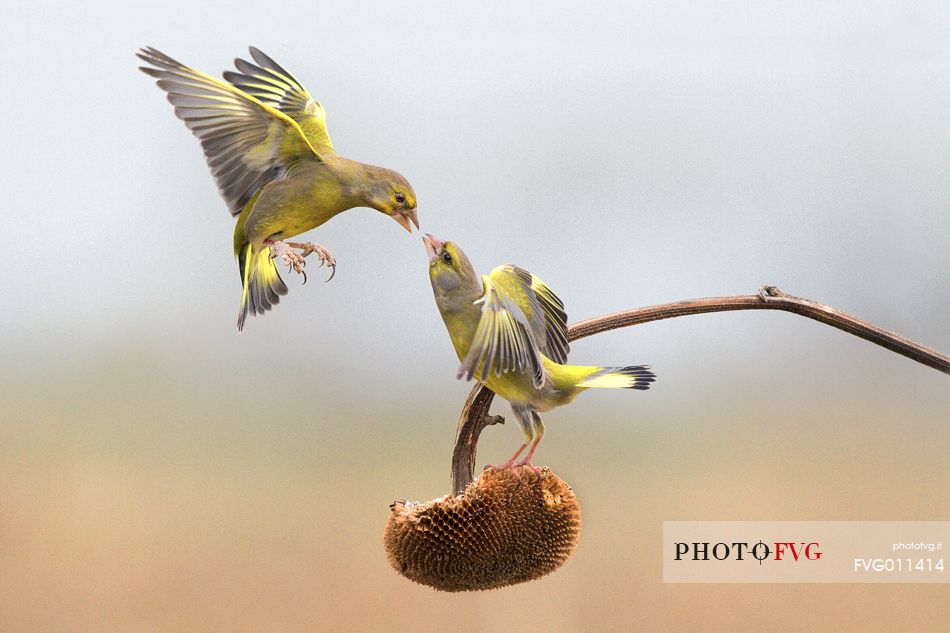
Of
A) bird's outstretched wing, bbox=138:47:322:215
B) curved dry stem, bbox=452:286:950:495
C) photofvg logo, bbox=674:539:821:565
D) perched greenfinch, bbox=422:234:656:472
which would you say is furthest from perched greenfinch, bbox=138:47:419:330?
photofvg logo, bbox=674:539:821:565

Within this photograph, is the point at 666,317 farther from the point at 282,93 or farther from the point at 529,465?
the point at 282,93

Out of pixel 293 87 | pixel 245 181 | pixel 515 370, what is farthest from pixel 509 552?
pixel 293 87

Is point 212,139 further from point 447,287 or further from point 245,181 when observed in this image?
point 447,287

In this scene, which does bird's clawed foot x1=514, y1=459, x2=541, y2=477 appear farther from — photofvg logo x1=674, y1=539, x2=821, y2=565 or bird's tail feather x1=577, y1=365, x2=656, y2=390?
photofvg logo x1=674, y1=539, x2=821, y2=565

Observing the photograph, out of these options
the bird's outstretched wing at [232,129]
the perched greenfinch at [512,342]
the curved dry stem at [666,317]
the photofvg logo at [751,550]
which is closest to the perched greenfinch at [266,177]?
the bird's outstretched wing at [232,129]

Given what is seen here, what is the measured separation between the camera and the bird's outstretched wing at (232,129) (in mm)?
1270

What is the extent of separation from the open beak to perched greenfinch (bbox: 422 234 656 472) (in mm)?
69

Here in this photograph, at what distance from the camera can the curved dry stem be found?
139 cm

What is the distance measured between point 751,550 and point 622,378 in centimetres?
95

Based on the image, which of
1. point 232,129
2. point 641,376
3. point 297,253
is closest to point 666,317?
point 641,376

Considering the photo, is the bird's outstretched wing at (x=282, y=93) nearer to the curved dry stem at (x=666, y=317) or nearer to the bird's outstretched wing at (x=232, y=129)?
the bird's outstretched wing at (x=232, y=129)

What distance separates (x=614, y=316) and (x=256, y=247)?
20.7 inches

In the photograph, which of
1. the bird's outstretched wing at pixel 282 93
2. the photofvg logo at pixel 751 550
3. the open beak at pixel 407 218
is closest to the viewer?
the open beak at pixel 407 218

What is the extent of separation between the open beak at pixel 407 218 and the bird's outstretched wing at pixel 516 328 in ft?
0.43
